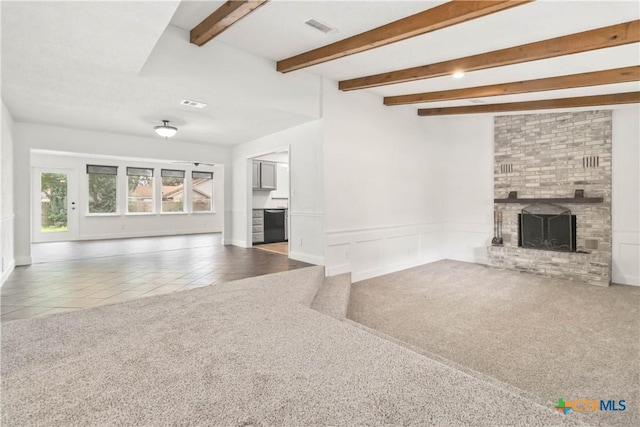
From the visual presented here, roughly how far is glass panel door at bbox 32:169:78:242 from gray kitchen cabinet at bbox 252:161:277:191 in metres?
5.00

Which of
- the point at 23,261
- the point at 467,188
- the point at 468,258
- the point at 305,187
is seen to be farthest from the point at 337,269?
the point at 23,261

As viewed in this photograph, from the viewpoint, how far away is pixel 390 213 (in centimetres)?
564

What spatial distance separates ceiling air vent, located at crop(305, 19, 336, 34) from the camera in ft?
9.98

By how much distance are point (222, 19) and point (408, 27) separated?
5.51 ft

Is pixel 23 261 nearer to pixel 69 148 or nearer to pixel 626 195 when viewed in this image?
pixel 69 148

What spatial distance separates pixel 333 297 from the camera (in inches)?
152

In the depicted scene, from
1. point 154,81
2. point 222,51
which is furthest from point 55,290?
point 222,51

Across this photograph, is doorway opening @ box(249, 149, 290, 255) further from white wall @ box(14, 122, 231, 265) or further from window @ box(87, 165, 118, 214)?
window @ box(87, 165, 118, 214)

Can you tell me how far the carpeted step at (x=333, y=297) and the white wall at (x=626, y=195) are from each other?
443cm

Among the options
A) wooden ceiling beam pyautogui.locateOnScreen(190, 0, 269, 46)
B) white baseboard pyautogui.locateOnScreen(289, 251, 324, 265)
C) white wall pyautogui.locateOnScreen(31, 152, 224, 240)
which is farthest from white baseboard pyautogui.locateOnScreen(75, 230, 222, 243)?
wooden ceiling beam pyautogui.locateOnScreen(190, 0, 269, 46)

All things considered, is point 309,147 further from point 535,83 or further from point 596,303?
point 596,303

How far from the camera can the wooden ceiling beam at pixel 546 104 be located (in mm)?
4445

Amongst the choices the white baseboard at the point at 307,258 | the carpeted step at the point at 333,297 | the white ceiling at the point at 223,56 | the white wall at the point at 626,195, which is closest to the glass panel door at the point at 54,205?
the white ceiling at the point at 223,56

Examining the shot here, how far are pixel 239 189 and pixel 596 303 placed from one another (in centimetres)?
651
